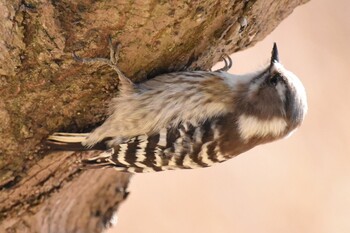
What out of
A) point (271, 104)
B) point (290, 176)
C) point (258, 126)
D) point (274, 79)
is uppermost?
point (274, 79)

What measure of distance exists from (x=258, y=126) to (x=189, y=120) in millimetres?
352

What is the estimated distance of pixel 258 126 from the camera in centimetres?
313

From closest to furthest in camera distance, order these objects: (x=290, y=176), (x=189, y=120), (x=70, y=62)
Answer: (x=70, y=62)
(x=189, y=120)
(x=290, y=176)

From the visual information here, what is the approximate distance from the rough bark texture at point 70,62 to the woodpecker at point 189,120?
75 mm

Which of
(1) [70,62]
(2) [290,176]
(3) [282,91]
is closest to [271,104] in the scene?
(3) [282,91]

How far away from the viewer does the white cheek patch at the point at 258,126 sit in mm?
3096

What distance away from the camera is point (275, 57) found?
3.17m

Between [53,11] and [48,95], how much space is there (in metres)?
0.44

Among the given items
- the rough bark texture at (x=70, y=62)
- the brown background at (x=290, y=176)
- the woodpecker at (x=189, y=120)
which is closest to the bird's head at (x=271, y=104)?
the woodpecker at (x=189, y=120)

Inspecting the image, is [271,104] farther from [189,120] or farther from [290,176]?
[290,176]

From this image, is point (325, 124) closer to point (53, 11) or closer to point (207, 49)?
point (207, 49)

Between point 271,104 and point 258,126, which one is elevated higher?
point 271,104

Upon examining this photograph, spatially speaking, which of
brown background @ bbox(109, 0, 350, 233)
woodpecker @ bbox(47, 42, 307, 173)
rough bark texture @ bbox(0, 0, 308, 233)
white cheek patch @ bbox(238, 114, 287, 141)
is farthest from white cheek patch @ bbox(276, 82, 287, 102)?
brown background @ bbox(109, 0, 350, 233)

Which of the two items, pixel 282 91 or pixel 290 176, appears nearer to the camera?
pixel 282 91
